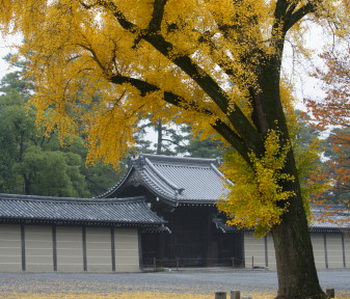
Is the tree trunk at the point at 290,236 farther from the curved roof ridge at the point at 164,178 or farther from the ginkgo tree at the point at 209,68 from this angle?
the curved roof ridge at the point at 164,178

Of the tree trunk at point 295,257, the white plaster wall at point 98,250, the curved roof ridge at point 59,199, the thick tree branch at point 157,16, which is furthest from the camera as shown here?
the white plaster wall at point 98,250

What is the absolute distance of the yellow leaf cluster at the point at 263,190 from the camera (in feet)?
37.1

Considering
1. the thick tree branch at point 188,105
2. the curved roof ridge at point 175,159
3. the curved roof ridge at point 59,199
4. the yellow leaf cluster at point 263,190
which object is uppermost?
the curved roof ridge at point 175,159

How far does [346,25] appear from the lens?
11.8 meters

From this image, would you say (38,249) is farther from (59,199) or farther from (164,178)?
(164,178)

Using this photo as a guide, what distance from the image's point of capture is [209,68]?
1184 cm

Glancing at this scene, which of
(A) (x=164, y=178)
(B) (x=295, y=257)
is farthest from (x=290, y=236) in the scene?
(A) (x=164, y=178)

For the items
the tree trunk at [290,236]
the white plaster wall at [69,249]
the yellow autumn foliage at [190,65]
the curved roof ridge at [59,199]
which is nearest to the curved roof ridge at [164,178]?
the curved roof ridge at [59,199]

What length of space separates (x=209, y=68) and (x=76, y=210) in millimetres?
16964

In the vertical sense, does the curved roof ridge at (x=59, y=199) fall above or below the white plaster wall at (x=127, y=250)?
above

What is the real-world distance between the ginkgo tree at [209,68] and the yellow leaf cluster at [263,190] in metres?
0.02

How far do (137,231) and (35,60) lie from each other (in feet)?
60.3

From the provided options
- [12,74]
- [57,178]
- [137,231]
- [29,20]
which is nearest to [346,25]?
[29,20]

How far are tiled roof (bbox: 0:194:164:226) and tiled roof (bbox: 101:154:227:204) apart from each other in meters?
1.31
